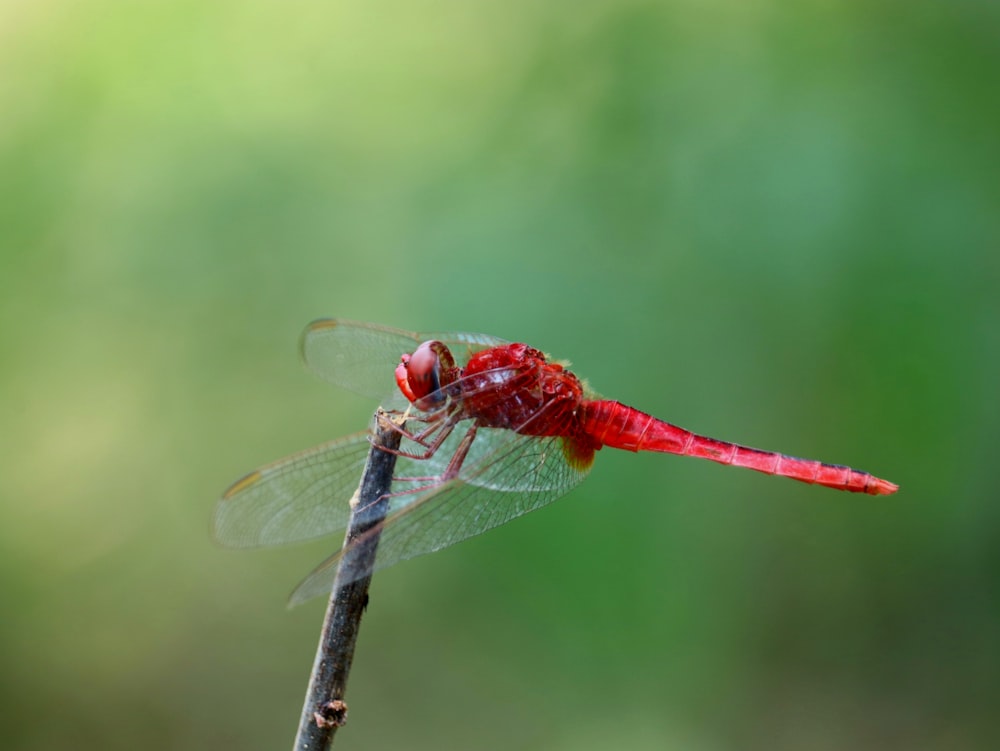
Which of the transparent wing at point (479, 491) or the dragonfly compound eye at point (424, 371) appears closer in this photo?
the transparent wing at point (479, 491)

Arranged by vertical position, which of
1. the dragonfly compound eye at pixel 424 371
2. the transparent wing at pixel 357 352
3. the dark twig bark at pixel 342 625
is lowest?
the dark twig bark at pixel 342 625

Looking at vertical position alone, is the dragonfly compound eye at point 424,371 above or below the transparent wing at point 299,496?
above

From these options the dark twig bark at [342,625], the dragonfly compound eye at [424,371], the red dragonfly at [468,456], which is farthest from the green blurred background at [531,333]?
the dark twig bark at [342,625]

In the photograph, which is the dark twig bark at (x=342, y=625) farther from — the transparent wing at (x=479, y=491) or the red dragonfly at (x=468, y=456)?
the red dragonfly at (x=468, y=456)

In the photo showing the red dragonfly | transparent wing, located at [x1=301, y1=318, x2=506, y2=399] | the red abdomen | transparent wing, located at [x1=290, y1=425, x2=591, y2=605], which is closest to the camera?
transparent wing, located at [x1=290, y1=425, x2=591, y2=605]

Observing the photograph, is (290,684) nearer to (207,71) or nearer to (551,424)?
(551,424)

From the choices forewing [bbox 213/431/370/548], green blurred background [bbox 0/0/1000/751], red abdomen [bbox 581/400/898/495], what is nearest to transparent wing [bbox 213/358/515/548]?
forewing [bbox 213/431/370/548]

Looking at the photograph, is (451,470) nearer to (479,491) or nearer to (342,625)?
(479,491)

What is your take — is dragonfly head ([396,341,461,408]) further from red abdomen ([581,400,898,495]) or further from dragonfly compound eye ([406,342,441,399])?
red abdomen ([581,400,898,495])

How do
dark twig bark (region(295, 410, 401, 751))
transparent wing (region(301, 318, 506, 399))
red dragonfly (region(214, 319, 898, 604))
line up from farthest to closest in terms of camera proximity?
transparent wing (region(301, 318, 506, 399)) < red dragonfly (region(214, 319, 898, 604)) < dark twig bark (region(295, 410, 401, 751))
